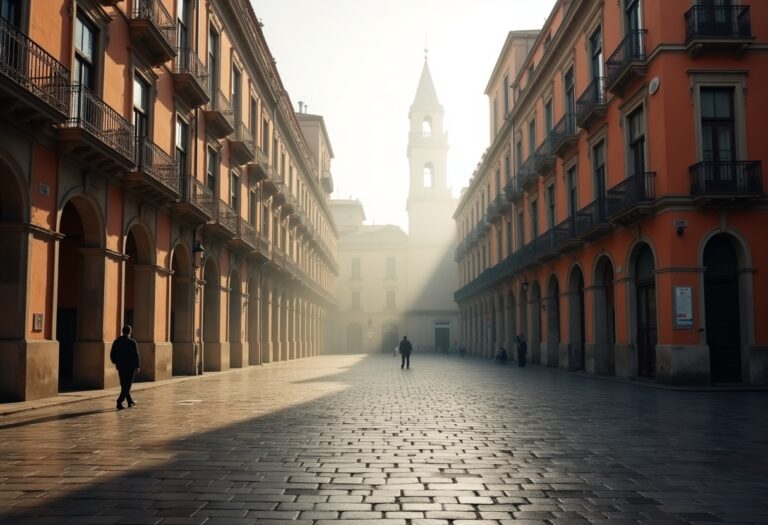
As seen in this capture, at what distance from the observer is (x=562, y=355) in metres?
26.7

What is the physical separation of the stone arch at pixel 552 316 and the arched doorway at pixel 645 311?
857 centimetres

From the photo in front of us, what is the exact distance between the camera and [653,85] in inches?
722

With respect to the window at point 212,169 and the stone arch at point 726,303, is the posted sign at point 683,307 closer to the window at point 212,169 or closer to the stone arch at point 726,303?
the stone arch at point 726,303

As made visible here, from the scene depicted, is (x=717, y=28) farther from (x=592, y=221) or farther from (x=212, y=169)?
(x=212, y=169)

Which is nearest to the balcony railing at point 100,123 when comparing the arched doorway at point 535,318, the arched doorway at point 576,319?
the arched doorway at point 576,319

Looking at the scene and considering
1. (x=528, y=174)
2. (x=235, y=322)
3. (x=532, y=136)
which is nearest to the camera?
(x=235, y=322)

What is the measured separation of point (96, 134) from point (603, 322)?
53.3ft

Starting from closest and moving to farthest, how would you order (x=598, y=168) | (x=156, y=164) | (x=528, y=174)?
(x=156, y=164) < (x=598, y=168) < (x=528, y=174)

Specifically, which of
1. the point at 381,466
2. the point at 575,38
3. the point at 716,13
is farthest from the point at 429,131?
the point at 381,466

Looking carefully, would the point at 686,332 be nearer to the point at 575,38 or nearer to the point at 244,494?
the point at 575,38

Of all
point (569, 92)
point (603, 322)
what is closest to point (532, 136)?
point (569, 92)

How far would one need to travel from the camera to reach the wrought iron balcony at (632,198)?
1831cm

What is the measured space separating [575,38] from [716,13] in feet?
24.9

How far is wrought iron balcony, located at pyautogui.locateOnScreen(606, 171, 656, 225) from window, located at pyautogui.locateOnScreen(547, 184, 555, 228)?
8.51 m
